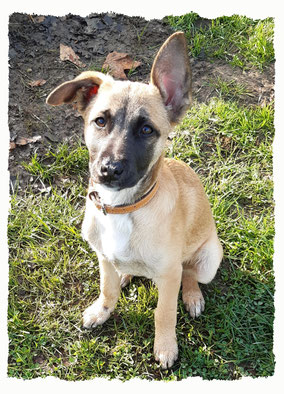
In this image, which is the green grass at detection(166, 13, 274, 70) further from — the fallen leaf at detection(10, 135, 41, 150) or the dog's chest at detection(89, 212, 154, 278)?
the dog's chest at detection(89, 212, 154, 278)

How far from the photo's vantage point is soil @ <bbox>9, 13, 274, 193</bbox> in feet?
18.1

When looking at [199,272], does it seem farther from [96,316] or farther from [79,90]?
[79,90]

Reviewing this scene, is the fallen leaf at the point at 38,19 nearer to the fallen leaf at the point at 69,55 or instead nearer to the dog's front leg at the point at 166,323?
the fallen leaf at the point at 69,55

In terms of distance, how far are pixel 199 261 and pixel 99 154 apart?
169 cm

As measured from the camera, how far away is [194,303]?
430cm

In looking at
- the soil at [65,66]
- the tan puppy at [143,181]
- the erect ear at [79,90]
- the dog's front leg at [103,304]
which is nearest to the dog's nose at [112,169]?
the tan puppy at [143,181]

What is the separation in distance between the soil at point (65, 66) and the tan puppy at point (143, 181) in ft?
6.83

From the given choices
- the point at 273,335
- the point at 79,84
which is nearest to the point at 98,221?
the point at 79,84

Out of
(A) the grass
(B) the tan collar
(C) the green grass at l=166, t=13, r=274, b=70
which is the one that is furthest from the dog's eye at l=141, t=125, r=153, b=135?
(C) the green grass at l=166, t=13, r=274, b=70

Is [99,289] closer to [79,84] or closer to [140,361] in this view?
[140,361]

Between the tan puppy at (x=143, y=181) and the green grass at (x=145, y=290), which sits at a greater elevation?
the tan puppy at (x=143, y=181)

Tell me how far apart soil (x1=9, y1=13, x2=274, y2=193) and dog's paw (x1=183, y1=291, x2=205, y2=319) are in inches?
91.8

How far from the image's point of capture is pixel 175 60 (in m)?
3.19

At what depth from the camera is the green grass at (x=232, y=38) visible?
6137mm
